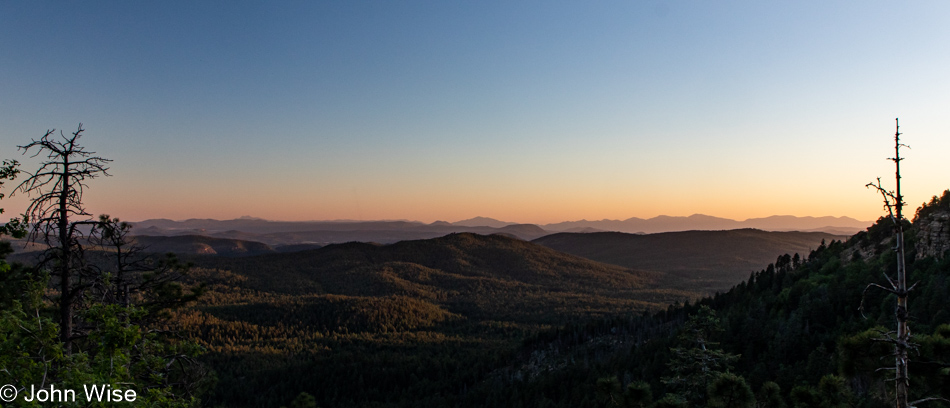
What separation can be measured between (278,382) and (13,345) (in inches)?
3184

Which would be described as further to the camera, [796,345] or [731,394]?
[796,345]

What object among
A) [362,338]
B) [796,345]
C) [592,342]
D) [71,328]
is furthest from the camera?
[362,338]

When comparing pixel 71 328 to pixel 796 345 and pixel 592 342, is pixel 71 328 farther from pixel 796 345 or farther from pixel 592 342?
pixel 592 342

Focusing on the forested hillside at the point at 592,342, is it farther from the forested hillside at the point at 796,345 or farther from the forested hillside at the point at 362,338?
the forested hillside at the point at 362,338

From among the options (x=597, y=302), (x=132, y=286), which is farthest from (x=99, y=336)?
(x=597, y=302)

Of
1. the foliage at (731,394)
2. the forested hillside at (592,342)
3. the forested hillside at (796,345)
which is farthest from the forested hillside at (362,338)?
the foliage at (731,394)

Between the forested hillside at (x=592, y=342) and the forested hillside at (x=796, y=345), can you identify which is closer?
the forested hillside at (x=796, y=345)

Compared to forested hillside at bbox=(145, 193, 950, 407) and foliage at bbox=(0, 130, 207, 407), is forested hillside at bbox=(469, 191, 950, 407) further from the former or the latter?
foliage at bbox=(0, 130, 207, 407)

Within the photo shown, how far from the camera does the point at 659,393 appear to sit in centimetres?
4459

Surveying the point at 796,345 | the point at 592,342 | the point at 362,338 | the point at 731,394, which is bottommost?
the point at 362,338

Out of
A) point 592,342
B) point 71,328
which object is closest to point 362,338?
point 592,342

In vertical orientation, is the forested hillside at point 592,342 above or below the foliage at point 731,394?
below

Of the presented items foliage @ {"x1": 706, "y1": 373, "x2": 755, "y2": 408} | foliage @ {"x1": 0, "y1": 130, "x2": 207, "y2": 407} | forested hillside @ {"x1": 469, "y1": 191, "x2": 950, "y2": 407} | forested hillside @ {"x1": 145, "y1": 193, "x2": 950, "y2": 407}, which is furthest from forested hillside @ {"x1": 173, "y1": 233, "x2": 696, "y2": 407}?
foliage @ {"x1": 706, "y1": 373, "x2": 755, "y2": 408}

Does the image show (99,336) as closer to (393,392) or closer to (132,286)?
(132,286)
